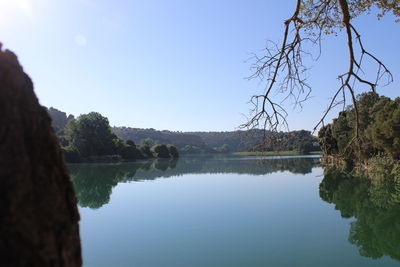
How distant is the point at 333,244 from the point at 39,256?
886cm

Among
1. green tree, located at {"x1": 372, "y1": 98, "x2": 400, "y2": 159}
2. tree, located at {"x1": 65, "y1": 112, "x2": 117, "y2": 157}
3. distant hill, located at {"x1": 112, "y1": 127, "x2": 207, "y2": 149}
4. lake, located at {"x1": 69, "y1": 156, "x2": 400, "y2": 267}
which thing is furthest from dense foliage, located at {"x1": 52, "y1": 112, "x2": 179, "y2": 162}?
distant hill, located at {"x1": 112, "y1": 127, "x2": 207, "y2": 149}

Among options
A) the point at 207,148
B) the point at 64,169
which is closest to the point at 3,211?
the point at 64,169

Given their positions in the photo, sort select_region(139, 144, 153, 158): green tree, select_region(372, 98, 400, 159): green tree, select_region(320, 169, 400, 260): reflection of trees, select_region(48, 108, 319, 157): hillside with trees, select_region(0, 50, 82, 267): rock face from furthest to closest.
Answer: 1. select_region(139, 144, 153, 158): green tree
2. select_region(372, 98, 400, 159): green tree
3. select_region(320, 169, 400, 260): reflection of trees
4. select_region(48, 108, 319, 157): hillside with trees
5. select_region(0, 50, 82, 267): rock face

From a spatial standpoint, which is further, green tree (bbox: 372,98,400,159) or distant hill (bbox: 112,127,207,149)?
distant hill (bbox: 112,127,207,149)

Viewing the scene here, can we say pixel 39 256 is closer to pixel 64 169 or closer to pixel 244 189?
pixel 64 169

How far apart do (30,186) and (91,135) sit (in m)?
55.9

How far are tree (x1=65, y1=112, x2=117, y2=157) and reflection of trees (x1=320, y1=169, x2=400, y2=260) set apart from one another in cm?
4045

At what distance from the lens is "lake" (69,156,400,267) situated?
309 inches

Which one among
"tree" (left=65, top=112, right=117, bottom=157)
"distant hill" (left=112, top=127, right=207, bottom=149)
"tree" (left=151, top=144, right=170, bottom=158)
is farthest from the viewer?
"distant hill" (left=112, top=127, right=207, bottom=149)

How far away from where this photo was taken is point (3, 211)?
1113 mm

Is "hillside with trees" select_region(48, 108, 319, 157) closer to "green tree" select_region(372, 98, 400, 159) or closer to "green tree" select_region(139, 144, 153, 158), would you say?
"green tree" select_region(139, 144, 153, 158)

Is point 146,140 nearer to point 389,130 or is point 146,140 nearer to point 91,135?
point 91,135

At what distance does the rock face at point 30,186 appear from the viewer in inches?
44.2

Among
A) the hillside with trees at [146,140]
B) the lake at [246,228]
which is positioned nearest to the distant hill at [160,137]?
the hillside with trees at [146,140]
